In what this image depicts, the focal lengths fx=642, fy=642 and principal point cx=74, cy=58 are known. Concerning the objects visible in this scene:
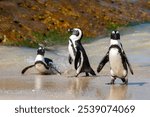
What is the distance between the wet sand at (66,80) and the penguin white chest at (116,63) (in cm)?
21

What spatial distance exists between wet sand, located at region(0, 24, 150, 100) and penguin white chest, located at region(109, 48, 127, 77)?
8.4 inches

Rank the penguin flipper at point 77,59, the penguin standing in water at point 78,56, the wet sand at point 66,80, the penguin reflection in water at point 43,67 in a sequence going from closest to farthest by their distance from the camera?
the wet sand at point 66,80 < the penguin standing in water at point 78,56 < the penguin flipper at point 77,59 < the penguin reflection in water at point 43,67

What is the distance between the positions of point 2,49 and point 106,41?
15.3 ft

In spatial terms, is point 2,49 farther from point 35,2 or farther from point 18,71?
point 35,2

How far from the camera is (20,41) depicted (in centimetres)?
1980

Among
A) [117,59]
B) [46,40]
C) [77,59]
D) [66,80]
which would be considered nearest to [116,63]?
[117,59]

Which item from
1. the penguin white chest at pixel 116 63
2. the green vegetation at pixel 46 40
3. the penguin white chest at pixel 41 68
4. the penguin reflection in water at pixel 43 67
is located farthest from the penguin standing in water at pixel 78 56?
the green vegetation at pixel 46 40

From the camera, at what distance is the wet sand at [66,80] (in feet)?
33.9

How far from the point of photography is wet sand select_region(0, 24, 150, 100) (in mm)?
10328

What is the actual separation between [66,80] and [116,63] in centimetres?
146

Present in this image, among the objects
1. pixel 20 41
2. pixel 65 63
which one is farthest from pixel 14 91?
pixel 20 41

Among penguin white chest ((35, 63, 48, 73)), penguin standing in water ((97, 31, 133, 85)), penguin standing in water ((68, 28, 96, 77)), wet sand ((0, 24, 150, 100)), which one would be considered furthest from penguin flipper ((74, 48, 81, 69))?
penguin standing in water ((97, 31, 133, 85))

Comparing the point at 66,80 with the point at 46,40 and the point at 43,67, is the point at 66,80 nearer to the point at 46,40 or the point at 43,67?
the point at 43,67

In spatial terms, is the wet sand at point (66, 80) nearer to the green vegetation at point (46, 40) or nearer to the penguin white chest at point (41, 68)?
the penguin white chest at point (41, 68)
